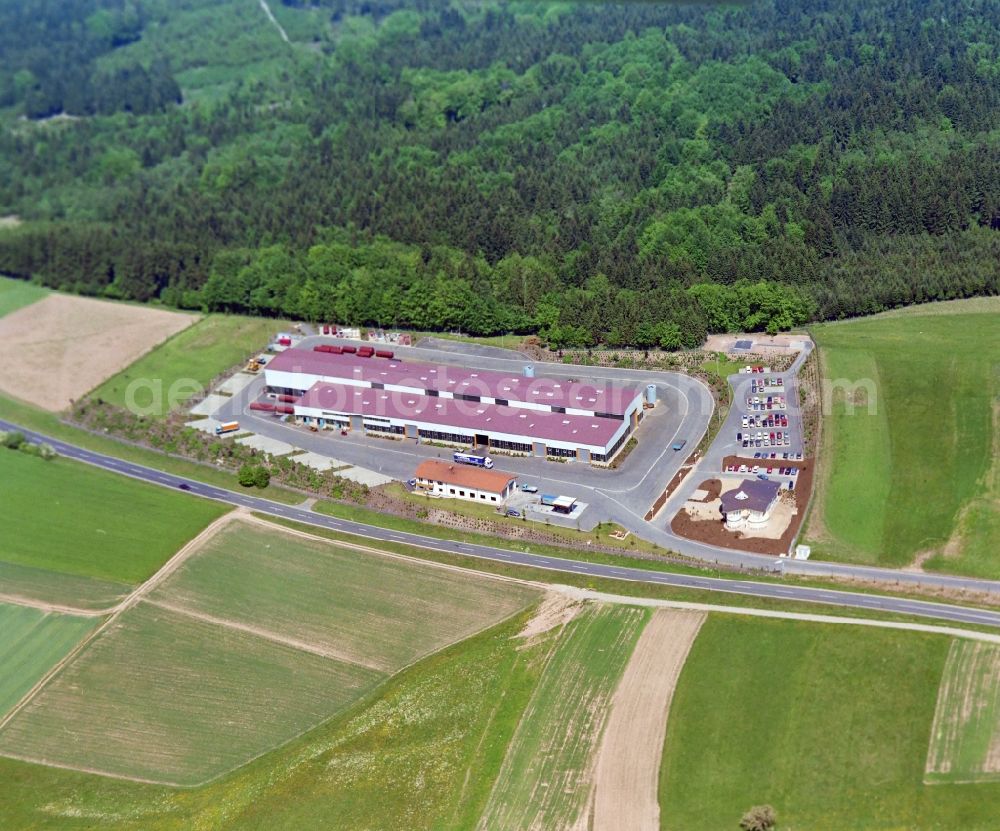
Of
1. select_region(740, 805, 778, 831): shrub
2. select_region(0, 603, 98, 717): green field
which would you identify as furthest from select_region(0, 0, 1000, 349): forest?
→ select_region(740, 805, 778, 831): shrub

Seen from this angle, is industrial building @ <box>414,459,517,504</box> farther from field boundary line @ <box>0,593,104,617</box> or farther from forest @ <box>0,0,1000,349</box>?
field boundary line @ <box>0,593,104,617</box>

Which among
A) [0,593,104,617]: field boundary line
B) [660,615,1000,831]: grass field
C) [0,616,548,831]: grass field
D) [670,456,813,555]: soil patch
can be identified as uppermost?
[670,456,813,555]: soil patch

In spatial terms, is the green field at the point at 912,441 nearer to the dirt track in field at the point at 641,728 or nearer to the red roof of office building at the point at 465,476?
the dirt track in field at the point at 641,728

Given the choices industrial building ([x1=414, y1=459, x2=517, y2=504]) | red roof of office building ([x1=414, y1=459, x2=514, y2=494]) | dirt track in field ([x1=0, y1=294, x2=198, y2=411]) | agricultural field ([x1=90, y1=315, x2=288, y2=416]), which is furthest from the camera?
dirt track in field ([x1=0, y1=294, x2=198, y2=411])

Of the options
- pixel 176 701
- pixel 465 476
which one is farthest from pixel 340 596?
pixel 465 476

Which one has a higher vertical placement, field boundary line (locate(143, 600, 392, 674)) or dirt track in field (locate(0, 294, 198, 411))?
dirt track in field (locate(0, 294, 198, 411))

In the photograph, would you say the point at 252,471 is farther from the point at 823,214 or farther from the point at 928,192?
the point at 928,192

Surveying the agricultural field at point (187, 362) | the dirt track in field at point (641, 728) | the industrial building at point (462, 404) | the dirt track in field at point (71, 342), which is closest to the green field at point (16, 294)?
the dirt track in field at point (71, 342)

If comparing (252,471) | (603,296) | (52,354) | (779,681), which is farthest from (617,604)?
(52,354)
